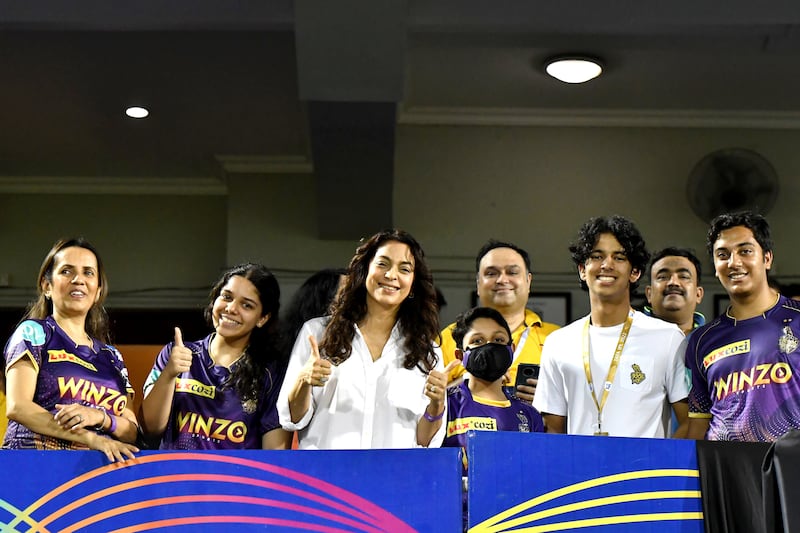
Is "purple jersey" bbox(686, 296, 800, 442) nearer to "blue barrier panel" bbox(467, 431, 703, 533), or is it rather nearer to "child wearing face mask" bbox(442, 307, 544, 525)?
"blue barrier panel" bbox(467, 431, 703, 533)

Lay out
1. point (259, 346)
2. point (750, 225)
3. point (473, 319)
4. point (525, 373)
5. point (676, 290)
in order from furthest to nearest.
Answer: point (676, 290) → point (525, 373) → point (473, 319) → point (259, 346) → point (750, 225)

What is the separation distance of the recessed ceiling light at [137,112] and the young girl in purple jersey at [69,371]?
360 centimetres

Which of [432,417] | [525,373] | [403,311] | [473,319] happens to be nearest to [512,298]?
[525,373]

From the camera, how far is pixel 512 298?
427 centimetres

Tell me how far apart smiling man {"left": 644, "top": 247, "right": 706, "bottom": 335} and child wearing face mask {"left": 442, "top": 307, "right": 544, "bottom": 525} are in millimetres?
928

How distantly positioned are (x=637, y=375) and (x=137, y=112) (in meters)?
4.60

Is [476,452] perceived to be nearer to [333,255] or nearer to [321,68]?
[321,68]

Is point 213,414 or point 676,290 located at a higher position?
point 676,290

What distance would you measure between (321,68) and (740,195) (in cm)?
362

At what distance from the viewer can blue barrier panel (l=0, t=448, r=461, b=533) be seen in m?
2.93

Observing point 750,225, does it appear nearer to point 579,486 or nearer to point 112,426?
point 579,486

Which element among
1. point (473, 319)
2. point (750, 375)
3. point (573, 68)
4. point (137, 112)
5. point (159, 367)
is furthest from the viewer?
point (137, 112)

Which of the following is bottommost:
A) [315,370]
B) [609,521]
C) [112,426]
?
[609,521]

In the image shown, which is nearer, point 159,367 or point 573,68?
point 159,367
